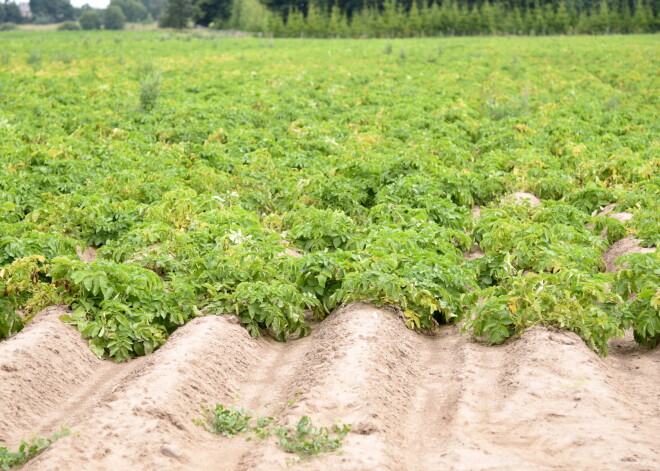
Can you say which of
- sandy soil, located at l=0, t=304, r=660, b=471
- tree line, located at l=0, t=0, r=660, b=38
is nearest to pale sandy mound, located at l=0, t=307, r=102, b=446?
sandy soil, located at l=0, t=304, r=660, b=471

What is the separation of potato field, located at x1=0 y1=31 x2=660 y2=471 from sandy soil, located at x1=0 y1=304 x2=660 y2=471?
0.02 m

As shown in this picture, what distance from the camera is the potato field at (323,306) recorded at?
511 centimetres

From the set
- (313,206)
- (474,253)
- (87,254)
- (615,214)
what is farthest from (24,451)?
(615,214)

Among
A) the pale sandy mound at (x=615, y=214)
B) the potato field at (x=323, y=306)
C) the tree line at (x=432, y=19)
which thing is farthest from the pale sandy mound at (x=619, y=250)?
the tree line at (x=432, y=19)

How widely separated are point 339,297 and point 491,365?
173 cm

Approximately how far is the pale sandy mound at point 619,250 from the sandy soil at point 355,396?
1923 millimetres

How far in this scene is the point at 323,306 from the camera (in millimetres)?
7855

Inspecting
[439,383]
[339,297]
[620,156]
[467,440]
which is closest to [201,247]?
[339,297]

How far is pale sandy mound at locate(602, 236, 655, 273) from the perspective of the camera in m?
9.01

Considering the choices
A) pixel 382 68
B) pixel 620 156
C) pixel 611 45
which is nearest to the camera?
pixel 620 156

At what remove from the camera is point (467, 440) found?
513 centimetres

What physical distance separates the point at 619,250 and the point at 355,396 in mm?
5246

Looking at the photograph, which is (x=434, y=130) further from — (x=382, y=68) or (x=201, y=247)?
(x=382, y=68)

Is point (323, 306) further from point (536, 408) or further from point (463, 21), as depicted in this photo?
point (463, 21)
